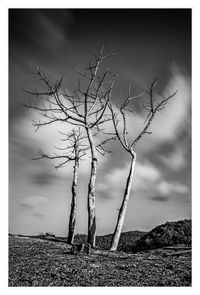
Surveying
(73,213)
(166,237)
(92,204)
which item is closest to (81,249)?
(92,204)

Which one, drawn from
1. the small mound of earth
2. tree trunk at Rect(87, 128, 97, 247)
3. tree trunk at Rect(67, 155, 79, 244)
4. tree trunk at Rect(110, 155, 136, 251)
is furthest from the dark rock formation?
the small mound of earth

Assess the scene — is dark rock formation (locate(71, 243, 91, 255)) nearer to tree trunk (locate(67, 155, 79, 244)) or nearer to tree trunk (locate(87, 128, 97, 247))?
tree trunk (locate(87, 128, 97, 247))

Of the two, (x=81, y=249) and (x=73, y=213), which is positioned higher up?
(x=73, y=213)

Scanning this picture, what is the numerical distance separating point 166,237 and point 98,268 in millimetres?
3830

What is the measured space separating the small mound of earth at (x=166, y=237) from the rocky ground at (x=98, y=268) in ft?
4.72

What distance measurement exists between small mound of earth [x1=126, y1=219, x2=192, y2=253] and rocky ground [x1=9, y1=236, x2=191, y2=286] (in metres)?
1.44

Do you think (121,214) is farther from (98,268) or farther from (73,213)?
(98,268)

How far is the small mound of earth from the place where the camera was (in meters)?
8.88

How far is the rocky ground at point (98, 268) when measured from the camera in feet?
17.1

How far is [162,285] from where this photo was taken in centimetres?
507

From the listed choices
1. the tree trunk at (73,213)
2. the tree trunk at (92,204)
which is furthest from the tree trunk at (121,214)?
the tree trunk at (73,213)

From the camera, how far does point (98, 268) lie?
19.0 feet
